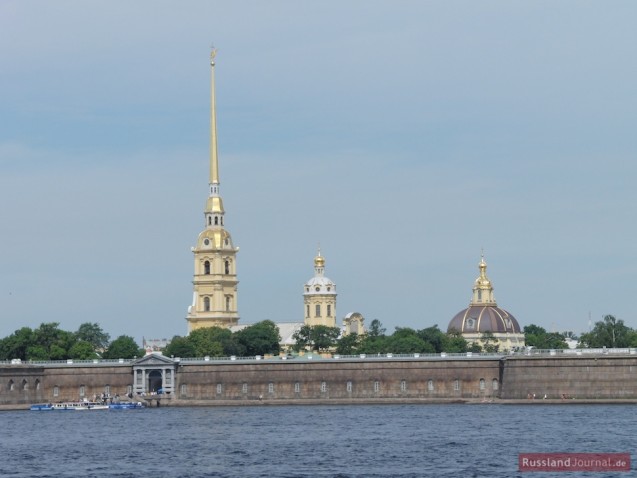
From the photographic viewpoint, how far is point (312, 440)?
3885 inches

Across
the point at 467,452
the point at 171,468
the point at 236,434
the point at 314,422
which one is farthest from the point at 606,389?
the point at 171,468

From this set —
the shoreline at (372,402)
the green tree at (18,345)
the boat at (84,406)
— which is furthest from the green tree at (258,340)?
the boat at (84,406)

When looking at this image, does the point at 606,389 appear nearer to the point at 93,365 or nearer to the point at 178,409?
the point at 178,409

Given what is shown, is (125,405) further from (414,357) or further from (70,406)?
(414,357)

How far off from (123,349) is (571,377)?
54159 millimetres

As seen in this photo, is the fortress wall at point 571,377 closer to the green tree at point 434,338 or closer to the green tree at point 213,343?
the green tree at point 213,343

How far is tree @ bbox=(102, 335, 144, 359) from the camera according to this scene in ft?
566

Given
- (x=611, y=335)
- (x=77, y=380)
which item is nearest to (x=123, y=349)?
(x=77, y=380)

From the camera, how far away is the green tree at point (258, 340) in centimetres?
17588

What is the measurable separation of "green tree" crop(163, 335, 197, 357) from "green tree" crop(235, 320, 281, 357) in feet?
19.8

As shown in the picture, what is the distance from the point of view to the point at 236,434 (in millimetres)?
105438

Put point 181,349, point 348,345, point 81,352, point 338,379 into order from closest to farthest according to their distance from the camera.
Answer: point 338,379 → point 81,352 → point 181,349 → point 348,345

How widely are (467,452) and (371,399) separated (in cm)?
5345

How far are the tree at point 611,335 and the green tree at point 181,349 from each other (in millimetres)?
39698
